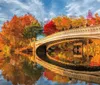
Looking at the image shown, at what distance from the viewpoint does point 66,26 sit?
4234cm

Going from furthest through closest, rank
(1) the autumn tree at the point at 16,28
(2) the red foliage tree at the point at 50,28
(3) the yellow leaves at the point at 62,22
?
(2) the red foliage tree at the point at 50,28 → (1) the autumn tree at the point at 16,28 → (3) the yellow leaves at the point at 62,22

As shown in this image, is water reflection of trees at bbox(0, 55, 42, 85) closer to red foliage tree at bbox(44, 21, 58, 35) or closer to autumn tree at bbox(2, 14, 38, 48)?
autumn tree at bbox(2, 14, 38, 48)

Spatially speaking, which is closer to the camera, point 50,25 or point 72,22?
point 72,22

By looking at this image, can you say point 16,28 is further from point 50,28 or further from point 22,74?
point 22,74

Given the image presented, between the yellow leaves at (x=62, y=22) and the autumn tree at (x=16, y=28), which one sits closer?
the yellow leaves at (x=62, y=22)

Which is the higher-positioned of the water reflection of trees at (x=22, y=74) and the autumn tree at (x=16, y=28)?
the autumn tree at (x=16, y=28)

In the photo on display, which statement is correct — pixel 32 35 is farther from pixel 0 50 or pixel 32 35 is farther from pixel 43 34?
pixel 0 50

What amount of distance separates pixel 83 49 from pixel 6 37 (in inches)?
610

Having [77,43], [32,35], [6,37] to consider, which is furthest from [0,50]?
[77,43]

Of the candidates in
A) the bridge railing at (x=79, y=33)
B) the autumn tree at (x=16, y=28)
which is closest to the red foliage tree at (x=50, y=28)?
the autumn tree at (x=16, y=28)

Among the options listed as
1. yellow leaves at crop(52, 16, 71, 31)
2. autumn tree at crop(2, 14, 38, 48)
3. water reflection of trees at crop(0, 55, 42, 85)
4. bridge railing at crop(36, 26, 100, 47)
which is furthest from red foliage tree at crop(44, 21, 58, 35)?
water reflection of trees at crop(0, 55, 42, 85)

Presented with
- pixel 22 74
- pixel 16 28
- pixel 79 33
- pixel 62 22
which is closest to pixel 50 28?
pixel 62 22

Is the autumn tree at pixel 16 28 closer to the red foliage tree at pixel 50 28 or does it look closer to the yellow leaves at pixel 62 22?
the red foliage tree at pixel 50 28

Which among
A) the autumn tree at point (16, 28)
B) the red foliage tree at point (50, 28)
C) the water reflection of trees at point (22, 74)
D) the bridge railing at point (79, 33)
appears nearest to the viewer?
the water reflection of trees at point (22, 74)
